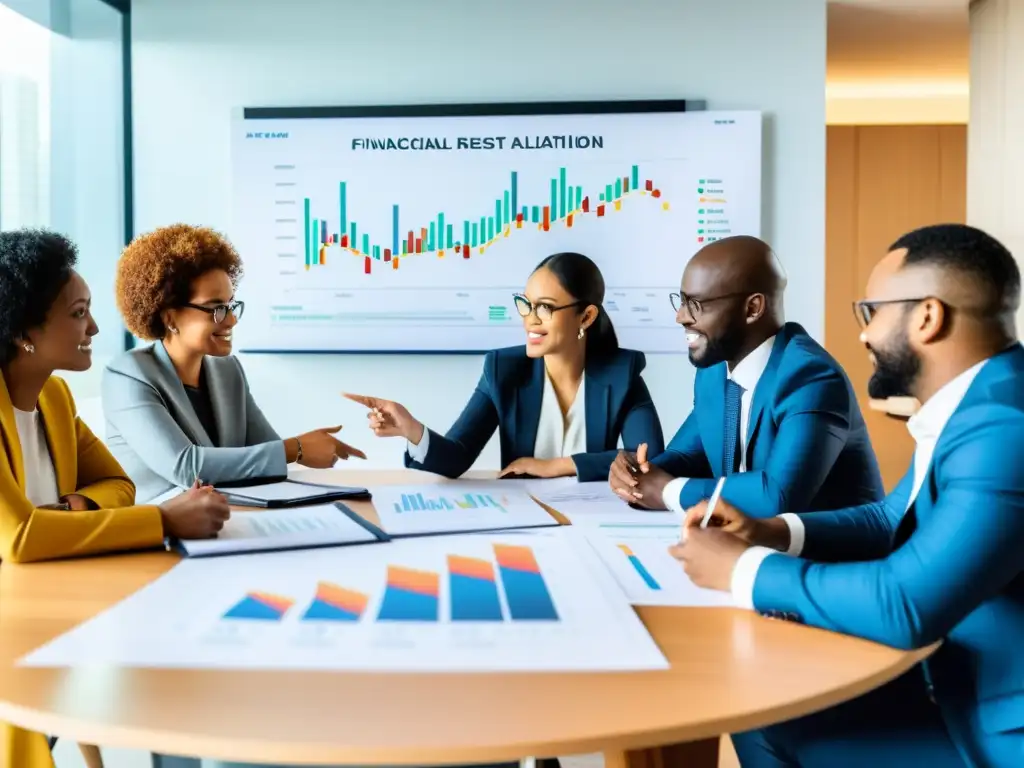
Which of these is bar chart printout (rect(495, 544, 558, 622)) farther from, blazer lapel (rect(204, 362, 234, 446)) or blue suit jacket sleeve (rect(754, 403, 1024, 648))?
blazer lapel (rect(204, 362, 234, 446))

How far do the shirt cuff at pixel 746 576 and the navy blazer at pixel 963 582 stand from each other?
0.05 ft

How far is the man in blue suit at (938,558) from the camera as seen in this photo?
1.12m

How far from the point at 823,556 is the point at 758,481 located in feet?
1.16

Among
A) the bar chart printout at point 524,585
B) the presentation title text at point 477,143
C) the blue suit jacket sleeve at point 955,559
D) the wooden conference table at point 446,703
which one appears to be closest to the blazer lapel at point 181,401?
the bar chart printout at point 524,585

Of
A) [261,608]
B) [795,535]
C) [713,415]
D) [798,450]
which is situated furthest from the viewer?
[713,415]

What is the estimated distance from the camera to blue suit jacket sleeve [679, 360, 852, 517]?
1837 millimetres

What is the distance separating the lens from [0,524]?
5.15 feet

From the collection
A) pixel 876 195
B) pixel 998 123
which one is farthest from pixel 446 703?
pixel 876 195

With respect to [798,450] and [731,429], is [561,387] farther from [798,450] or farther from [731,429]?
[798,450]

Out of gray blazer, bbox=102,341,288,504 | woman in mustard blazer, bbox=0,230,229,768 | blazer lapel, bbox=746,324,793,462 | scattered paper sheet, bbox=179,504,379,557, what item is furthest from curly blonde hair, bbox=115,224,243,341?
blazer lapel, bbox=746,324,793,462

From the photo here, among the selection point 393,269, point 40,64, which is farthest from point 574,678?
point 40,64

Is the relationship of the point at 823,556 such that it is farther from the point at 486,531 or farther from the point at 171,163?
the point at 171,163

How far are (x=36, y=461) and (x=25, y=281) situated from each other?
0.37m

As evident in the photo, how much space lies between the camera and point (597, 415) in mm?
2701
